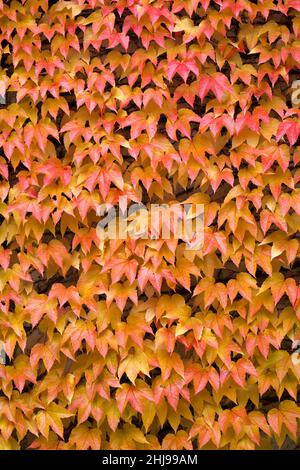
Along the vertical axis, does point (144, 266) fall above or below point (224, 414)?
above

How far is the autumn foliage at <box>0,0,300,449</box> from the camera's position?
2381mm

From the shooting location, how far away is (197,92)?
7.96 ft

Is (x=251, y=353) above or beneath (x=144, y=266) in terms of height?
beneath

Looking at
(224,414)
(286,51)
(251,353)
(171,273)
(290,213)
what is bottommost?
(224,414)

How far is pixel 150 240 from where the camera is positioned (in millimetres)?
2395

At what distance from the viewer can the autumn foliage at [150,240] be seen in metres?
2.38

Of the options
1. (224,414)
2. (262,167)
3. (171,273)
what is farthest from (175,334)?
(262,167)

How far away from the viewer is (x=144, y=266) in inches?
93.9

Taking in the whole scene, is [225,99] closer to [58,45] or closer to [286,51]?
[286,51]

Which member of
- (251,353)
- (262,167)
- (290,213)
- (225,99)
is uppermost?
(225,99)
